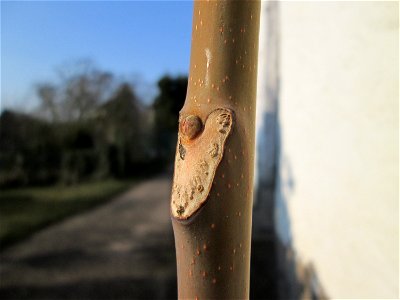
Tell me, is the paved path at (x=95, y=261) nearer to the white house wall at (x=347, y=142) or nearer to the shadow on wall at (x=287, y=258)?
the shadow on wall at (x=287, y=258)

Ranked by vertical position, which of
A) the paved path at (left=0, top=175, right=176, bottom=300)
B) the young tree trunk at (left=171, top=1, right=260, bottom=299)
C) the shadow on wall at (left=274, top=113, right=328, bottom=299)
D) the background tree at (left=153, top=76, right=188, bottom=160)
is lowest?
the paved path at (left=0, top=175, right=176, bottom=300)

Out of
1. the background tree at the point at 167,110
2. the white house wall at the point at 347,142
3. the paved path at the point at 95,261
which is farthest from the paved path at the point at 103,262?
the background tree at the point at 167,110

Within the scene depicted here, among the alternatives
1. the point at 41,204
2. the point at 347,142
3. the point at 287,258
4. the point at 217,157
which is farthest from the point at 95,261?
the point at 217,157

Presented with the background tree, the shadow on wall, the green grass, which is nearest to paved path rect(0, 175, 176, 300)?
the green grass

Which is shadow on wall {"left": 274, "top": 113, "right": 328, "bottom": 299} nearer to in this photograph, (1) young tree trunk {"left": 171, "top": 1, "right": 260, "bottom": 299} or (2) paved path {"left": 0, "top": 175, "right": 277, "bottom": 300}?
(2) paved path {"left": 0, "top": 175, "right": 277, "bottom": 300}

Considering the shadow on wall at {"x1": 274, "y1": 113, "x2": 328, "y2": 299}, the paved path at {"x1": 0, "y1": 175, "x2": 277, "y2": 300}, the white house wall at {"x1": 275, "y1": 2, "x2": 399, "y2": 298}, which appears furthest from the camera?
the paved path at {"x1": 0, "y1": 175, "x2": 277, "y2": 300}

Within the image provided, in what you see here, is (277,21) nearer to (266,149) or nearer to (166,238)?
(266,149)

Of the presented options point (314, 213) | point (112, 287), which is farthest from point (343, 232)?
point (112, 287)
